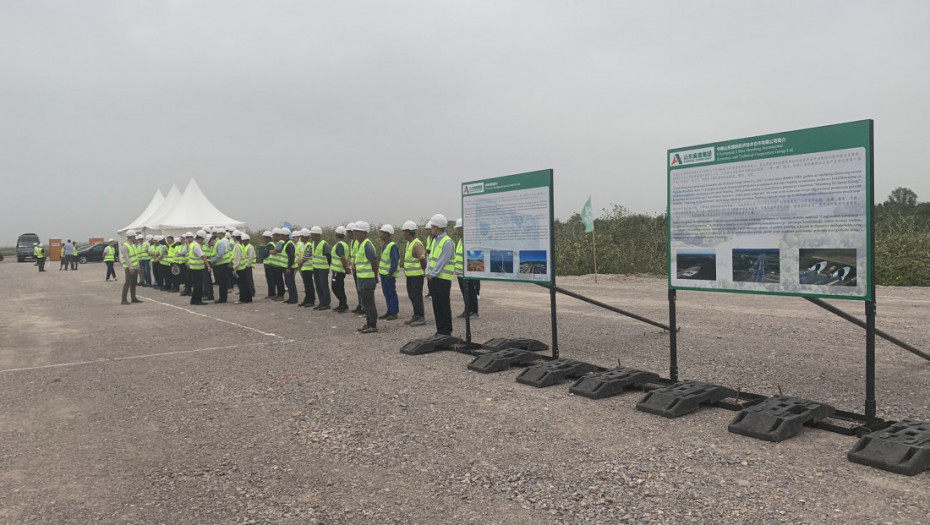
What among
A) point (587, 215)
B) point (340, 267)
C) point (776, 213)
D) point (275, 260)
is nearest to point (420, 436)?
point (776, 213)

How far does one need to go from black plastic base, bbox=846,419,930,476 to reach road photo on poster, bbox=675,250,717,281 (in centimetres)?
189

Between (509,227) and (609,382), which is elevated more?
(509,227)

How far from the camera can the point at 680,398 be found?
575 centimetres

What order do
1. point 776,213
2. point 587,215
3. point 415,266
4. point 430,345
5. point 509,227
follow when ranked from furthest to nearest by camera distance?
point 587,215 < point 415,266 < point 430,345 < point 509,227 < point 776,213

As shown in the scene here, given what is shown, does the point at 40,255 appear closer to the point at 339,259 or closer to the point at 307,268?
the point at 307,268

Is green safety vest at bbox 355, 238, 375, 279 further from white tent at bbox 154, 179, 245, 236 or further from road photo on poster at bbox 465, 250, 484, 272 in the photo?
white tent at bbox 154, 179, 245, 236

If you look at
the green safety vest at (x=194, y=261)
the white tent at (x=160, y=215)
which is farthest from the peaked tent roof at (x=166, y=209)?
the green safety vest at (x=194, y=261)

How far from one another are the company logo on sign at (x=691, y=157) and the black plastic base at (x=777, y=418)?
220 centimetres

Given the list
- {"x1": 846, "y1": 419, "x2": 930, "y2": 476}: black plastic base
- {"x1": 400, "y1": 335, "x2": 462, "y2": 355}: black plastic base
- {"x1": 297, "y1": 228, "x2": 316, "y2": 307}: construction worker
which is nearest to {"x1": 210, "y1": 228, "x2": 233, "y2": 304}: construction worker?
{"x1": 297, "y1": 228, "x2": 316, "y2": 307}: construction worker

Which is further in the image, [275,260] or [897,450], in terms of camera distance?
[275,260]

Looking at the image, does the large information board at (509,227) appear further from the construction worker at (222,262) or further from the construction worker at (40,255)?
the construction worker at (40,255)

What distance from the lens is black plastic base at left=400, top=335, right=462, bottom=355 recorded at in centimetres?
907

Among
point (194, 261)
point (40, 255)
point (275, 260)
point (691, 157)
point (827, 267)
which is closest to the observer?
point (827, 267)

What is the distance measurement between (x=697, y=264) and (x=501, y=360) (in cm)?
270
